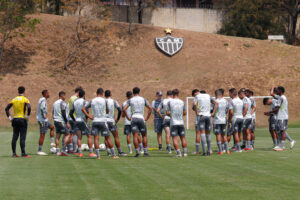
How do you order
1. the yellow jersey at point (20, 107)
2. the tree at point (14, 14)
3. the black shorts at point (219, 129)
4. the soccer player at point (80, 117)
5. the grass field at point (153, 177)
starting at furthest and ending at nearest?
the tree at point (14, 14)
the black shorts at point (219, 129)
the soccer player at point (80, 117)
the yellow jersey at point (20, 107)
the grass field at point (153, 177)

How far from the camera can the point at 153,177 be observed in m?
11.8

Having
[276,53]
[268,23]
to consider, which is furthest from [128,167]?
[268,23]

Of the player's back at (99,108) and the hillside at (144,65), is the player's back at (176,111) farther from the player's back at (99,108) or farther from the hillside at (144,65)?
the hillside at (144,65)

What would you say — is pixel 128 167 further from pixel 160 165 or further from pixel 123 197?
pixel 123 197

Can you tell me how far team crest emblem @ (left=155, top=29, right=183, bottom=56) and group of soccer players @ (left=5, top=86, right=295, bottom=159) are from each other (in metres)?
43.5

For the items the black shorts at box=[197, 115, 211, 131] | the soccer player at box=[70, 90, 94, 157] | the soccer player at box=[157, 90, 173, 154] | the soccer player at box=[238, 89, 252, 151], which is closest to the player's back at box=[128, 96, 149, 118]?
the soccer player at box=[157, 90, 173, 154]

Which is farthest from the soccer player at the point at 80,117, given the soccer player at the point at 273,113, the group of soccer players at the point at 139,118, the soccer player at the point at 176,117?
the soccer player at the point at 273,113

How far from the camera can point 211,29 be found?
71312 mm

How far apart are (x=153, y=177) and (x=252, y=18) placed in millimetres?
59304

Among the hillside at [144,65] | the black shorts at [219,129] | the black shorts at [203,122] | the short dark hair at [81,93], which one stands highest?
the hillside at [144,65]

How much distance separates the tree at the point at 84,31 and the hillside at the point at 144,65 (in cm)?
98

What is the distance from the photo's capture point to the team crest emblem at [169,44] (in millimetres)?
62844

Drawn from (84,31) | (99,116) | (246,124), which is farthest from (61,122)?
(84,31)

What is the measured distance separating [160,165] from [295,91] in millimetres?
42279
